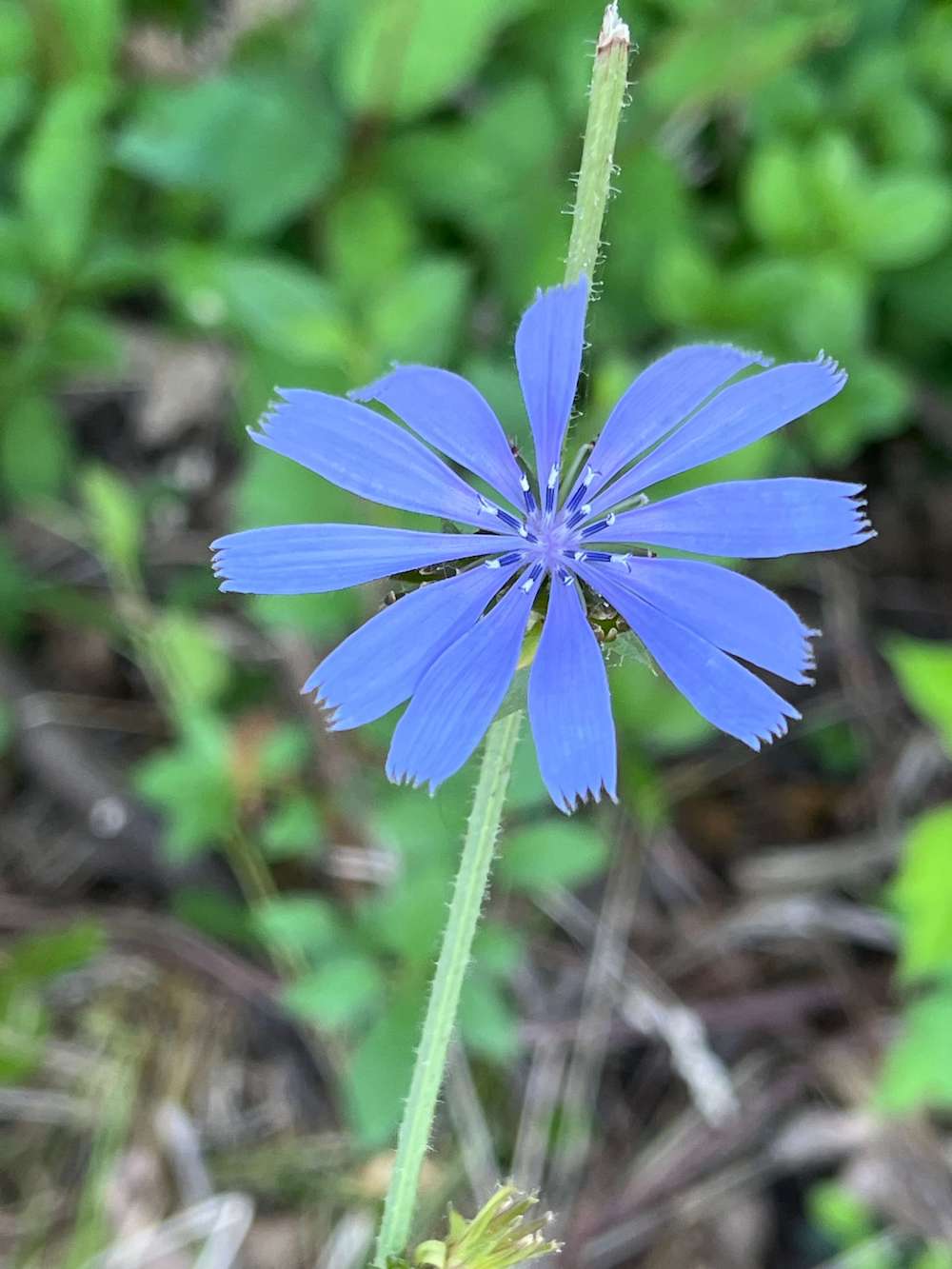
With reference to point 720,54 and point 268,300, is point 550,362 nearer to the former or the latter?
point 268,300

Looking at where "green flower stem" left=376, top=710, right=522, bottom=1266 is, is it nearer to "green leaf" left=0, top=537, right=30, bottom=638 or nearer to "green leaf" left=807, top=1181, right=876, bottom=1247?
"green leaf" left=807, top=1181, right=876, bottom=1247

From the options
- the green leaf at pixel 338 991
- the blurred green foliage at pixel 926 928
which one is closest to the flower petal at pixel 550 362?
the green leaf at pixel 338 991

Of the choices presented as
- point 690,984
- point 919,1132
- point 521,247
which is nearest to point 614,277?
point 521,247

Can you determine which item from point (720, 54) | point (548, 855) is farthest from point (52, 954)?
point (720, 54)

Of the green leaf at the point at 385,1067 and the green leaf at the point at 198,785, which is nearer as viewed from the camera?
the green leaf at the point at 385,1067

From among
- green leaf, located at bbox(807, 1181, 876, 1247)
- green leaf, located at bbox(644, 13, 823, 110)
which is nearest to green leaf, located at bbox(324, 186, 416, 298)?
green leaf, located at bbox(644, 13, 823, 110)

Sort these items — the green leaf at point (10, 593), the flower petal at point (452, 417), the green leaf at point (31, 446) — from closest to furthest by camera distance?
the flower petal at point (452, 417), the green leaf at point (31, 446), the green leaf at point (10, 593)

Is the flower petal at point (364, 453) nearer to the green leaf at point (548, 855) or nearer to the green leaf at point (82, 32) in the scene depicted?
the green leaf at point (548, 855)
